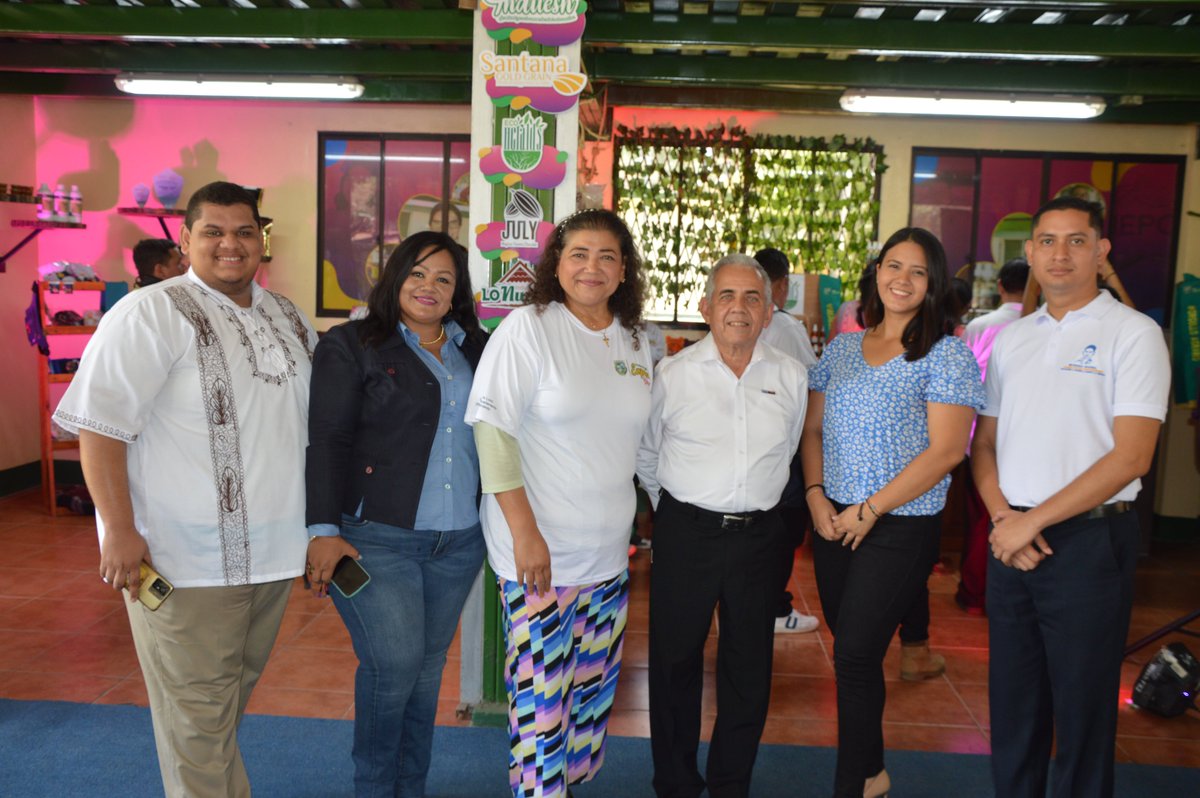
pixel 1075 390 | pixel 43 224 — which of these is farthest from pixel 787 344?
pixel 43 224

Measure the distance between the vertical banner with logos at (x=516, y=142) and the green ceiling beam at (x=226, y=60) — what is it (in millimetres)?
3411

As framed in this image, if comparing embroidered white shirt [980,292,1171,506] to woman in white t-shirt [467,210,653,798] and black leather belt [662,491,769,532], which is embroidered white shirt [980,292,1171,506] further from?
woman in white t-shirt [467,210,653,798]

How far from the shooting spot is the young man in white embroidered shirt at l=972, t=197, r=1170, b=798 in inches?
95.5

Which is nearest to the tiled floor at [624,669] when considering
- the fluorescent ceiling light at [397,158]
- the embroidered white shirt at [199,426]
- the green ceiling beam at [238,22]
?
the embroidered white shirt at [199,426]

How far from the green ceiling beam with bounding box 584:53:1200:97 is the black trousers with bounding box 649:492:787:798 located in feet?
14.7

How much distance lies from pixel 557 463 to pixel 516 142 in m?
1.46

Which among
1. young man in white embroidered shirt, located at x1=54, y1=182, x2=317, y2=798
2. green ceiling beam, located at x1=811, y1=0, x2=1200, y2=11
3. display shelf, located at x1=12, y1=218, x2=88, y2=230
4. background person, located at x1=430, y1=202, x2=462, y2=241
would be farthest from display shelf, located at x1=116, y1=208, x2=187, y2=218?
young man in white embroidered shirt, located at x1=54, y1=182, x2=317, y2=798

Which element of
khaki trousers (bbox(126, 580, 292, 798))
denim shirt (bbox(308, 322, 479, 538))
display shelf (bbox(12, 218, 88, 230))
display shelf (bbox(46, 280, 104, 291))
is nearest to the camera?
khaki trousers (bbox(126, 580, 292, 798))

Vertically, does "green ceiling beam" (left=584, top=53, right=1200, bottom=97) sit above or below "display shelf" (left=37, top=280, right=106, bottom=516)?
above

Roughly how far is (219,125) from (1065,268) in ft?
24.8

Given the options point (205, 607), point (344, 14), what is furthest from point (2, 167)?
point (205, 607)

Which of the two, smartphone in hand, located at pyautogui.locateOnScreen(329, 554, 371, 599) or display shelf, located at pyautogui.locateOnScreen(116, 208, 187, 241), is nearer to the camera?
smartphone in hand, located at pyautogui.locateOnScreen(329, 554, 371, 599)

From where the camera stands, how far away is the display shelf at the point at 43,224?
7.22 m

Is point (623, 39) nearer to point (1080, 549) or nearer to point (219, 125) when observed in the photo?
point (1080, 549)
